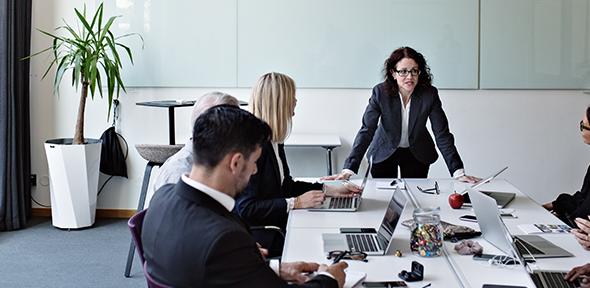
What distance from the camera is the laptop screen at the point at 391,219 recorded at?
2574 millimetres

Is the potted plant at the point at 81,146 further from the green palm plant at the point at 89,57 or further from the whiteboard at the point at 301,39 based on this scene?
the whiteboard at the point at 301,39

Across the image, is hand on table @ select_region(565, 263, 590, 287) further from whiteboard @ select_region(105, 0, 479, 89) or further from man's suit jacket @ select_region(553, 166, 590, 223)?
whiteboard @ select_region(105, 0, 479, 89)

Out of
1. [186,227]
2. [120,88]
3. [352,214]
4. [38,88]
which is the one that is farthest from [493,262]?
[38,88]

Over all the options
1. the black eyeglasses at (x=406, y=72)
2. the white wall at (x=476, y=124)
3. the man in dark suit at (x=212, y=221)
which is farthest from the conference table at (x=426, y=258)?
A: the white wall at (x=476, y=124)

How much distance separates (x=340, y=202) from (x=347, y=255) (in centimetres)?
95

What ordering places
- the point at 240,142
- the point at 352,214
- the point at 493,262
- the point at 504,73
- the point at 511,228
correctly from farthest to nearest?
the point at 504,73, the point at 352,214, the point at 511,228, the point at 493,262, the point at 240,142

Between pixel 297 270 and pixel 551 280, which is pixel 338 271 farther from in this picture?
pixel 551 280

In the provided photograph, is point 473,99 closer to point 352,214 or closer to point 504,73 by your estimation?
point 504,73

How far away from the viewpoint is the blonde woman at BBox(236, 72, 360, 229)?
3221 millimetres

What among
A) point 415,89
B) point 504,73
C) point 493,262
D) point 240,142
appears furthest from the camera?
point 504,73

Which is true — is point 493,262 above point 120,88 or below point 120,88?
below

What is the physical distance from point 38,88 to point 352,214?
3.64 meters

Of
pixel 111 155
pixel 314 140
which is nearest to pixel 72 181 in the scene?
pixel 111 155

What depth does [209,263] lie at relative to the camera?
1.79 meters
